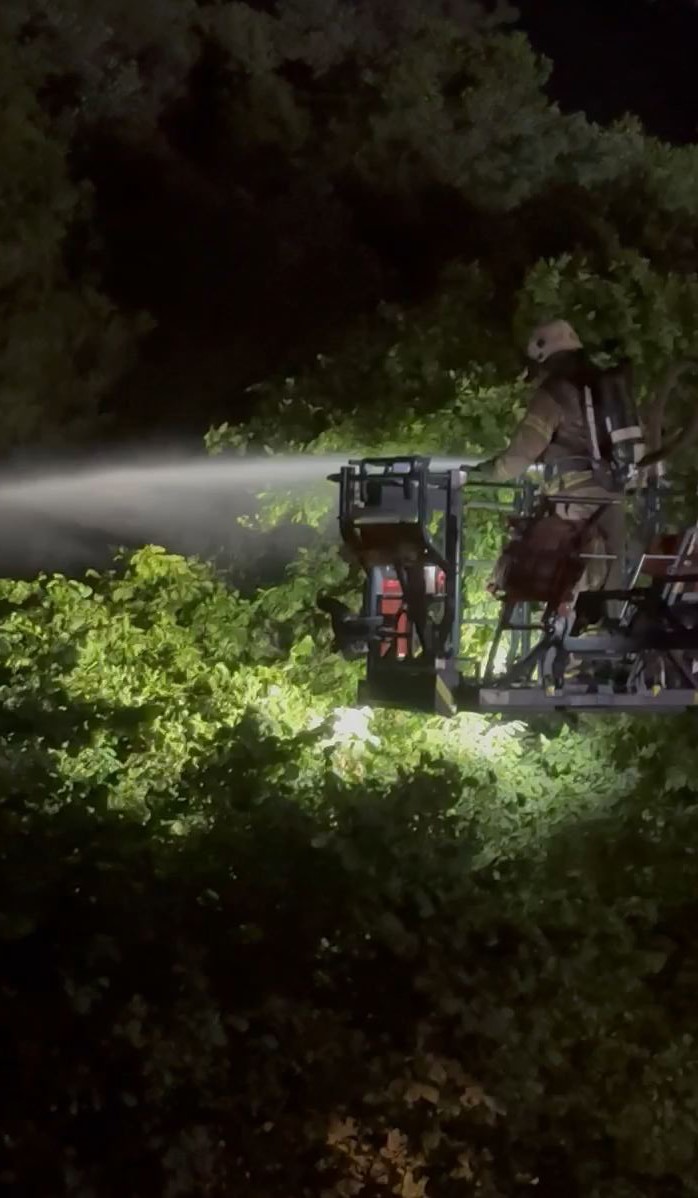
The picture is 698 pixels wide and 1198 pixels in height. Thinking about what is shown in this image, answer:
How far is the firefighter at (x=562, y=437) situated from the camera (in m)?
7.16

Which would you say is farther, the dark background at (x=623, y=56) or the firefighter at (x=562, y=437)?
the dark background at (x=623, y=56)

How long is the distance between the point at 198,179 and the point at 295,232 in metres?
1.04

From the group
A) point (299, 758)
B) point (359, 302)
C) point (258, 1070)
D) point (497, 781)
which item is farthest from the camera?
point (359, 302)

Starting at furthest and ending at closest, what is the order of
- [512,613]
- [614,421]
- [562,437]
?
[512,613], [562,437], [614,421]

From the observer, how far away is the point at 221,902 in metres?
8.72

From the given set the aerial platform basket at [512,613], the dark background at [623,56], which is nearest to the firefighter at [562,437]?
the aerial platform basket at [512,613]

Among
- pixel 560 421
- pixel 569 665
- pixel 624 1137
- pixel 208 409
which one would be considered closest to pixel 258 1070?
pixel 624 1137

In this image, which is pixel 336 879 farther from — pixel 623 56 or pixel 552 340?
pixel 623 56

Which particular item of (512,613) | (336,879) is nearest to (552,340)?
(512,613)

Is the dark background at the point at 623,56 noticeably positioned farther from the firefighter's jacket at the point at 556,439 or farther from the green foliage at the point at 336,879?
the firefighter's jacket at the point at 556,439

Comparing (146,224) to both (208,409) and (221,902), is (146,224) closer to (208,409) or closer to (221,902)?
(208,409)

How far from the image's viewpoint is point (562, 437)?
23.8 ft

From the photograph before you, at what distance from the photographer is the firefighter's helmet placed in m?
7.18

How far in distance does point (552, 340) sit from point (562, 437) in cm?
40
